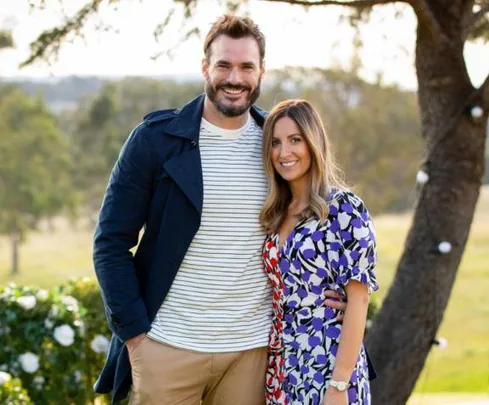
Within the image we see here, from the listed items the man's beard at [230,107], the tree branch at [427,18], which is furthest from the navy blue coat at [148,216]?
the tree branch at [427,18]

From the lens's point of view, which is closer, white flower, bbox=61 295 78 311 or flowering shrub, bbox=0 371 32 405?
flowering shrub, bbox=0 371 32 405

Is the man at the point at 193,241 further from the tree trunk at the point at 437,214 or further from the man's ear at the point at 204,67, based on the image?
the tree trunk at the point at 437,214

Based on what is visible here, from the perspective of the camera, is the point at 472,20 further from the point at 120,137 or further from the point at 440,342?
the point at 120,137

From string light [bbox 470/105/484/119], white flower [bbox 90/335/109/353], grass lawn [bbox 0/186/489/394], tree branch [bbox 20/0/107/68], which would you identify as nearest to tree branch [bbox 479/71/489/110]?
string light [bbox 470/105/484/119]

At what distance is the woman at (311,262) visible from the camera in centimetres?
305

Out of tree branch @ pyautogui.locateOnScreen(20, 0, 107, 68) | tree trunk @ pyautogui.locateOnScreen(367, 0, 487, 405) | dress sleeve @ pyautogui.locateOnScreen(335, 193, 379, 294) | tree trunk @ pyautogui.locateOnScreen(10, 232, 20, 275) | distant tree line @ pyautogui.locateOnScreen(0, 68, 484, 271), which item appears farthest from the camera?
tree trunk @ pyautogui.locateOnScreen(10, 232, 20, 275)

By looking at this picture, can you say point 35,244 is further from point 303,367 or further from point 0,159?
point 303,367

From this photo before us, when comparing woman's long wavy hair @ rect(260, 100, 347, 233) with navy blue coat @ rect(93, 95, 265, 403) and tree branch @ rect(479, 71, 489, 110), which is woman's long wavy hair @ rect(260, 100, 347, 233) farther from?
tree branch @ rect(479, 71, 489, 110)

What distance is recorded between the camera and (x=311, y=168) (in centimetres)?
319

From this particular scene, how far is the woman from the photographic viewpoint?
305 centimetres

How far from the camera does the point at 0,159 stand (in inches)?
1298

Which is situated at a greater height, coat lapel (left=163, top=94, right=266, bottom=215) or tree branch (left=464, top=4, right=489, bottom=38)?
tree branch (left=464, top=4, right=489, bottom=38)

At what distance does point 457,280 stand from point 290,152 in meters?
33.8

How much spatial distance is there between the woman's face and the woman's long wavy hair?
0.6 inches
